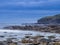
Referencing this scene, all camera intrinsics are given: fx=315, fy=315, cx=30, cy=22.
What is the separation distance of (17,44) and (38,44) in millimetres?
1975

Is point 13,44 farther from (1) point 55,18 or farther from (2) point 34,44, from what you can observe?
(1) point 55,18

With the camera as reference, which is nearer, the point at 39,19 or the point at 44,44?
the point at 44,44

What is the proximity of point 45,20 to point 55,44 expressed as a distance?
86170 millimetres

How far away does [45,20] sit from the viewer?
11519 centimetres

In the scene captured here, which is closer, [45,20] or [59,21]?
[59,21]

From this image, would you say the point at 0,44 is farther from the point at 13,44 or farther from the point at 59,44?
the point at 59,44

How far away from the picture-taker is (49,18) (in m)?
113

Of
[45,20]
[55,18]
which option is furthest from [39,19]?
[55,18]

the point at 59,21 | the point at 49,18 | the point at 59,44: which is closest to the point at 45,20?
the point at 49,18

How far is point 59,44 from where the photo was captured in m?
29.8

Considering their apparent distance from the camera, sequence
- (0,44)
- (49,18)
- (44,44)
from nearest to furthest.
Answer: (0,44) < (44,44) < (49,18)

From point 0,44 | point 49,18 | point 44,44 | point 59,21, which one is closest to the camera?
point 0,44

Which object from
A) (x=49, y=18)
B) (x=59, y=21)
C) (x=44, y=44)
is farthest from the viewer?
(x=49, y=18)

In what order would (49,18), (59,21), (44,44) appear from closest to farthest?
1. (44,44)
2. (59,21)
3. (49,18)
